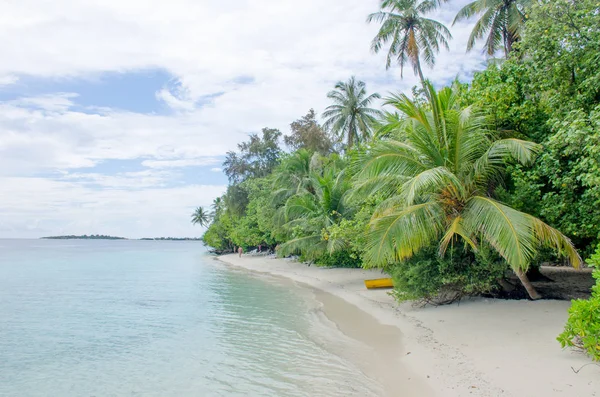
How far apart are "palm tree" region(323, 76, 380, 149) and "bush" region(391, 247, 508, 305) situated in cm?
2072

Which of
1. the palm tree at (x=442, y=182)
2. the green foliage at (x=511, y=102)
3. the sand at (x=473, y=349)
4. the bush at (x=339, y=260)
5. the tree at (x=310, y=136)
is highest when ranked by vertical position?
the tree at (x=310, y=136)

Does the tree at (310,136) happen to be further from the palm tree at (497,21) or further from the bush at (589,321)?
the bush at (589,321)

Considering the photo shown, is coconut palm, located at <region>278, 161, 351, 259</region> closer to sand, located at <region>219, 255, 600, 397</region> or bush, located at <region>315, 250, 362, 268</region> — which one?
bush, located at <region>315, 250, 362, 268</region>

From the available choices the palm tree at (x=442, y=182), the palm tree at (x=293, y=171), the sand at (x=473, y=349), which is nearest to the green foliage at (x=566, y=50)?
the palm tree at (x=442, y=182)

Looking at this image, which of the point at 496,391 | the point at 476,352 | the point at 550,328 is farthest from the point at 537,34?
the point at 496,391

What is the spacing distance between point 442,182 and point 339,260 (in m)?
14.7

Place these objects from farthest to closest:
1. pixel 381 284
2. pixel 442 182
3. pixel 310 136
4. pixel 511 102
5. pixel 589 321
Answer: pixel 310 136 < pixel 381 284 < pixel 511 102 < pixel 442 182 < pixel 589 321

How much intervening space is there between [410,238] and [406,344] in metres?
2.17

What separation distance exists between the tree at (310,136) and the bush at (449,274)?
2534 centimetres

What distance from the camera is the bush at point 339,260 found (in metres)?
21.2

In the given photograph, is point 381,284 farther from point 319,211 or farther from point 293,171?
point 293,171

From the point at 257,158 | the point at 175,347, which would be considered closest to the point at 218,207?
the point at 257,158

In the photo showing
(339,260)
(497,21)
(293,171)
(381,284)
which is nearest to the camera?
(381,284)

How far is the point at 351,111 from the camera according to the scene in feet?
98.1
